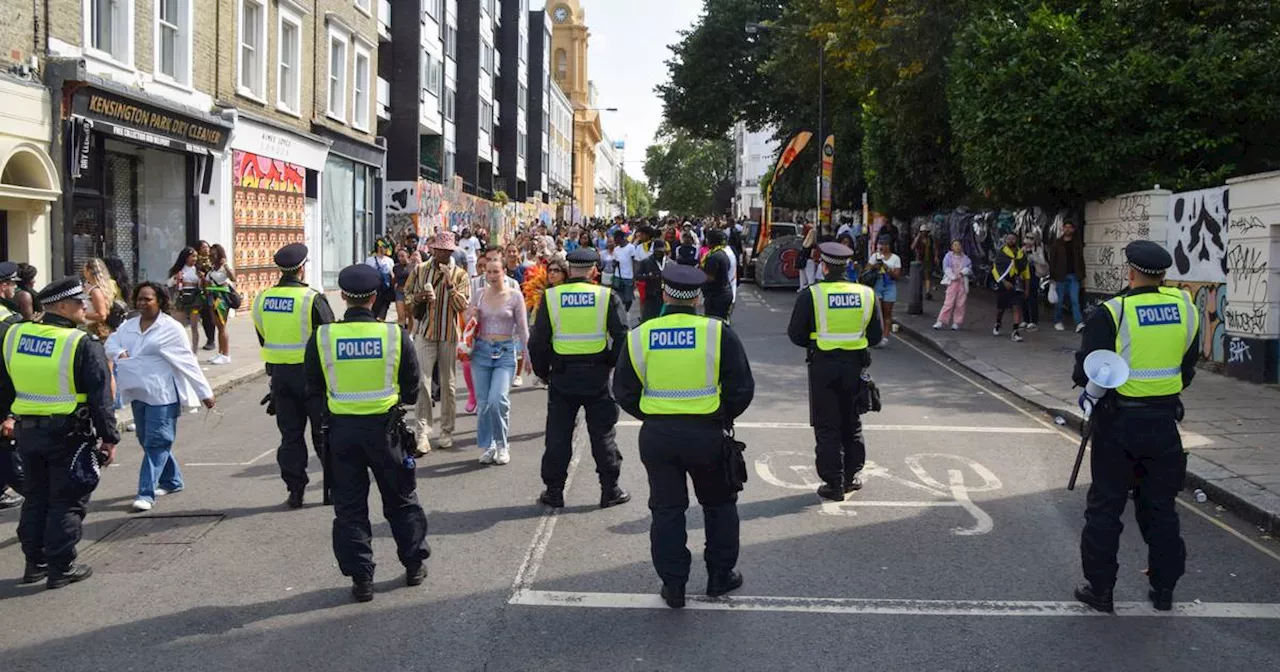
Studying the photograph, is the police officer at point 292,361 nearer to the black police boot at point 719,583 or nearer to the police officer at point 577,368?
the police officer at point 577,368

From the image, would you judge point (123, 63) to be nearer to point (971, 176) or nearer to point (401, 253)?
point (401, 253)

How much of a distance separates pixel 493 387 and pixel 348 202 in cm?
2199

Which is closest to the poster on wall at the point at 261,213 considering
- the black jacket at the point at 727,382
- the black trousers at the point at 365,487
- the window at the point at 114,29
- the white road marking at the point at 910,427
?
the window at the point at 114,29

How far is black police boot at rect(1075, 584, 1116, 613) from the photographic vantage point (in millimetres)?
5691

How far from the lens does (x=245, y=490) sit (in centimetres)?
833

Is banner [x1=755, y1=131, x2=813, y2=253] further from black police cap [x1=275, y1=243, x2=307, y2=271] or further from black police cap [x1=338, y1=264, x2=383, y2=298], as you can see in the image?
black police cap [x1=338, y1=264, x2=383, y2=298]

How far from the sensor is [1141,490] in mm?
5848

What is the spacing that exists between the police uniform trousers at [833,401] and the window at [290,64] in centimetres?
1919

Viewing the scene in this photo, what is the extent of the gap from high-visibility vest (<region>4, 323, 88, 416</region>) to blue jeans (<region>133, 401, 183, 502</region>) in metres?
1.67

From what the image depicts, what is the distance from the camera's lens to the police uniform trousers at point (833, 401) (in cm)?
795

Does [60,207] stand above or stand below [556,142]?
below

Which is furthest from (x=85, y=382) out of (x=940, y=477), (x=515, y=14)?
(x=515, y=14)

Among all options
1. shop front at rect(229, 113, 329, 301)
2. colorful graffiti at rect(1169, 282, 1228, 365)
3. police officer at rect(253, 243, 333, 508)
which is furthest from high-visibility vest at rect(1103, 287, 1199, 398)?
shop front at rect(229, 113, 329, 301)

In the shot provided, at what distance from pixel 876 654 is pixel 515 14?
55570 mm
